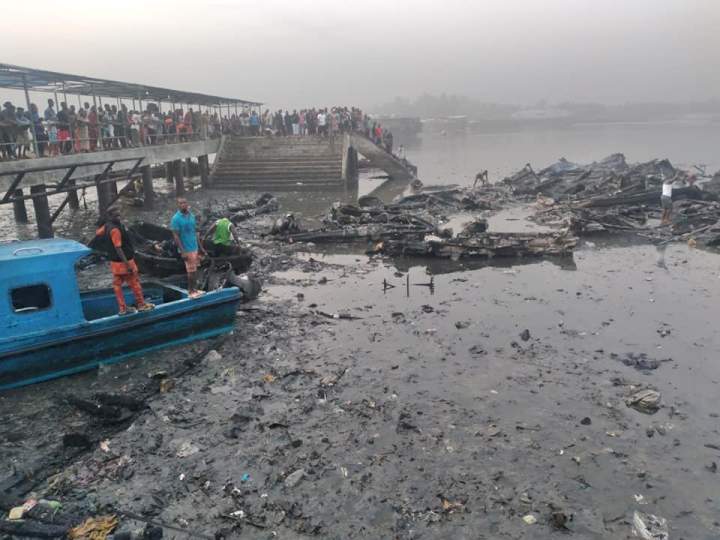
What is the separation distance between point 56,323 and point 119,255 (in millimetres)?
1151

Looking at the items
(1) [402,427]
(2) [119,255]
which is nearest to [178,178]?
(2) [119,255]

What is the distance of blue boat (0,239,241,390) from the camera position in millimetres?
6137

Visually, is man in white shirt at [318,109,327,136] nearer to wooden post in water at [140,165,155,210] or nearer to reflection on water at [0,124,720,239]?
reflection on water at [0,124,720,239]

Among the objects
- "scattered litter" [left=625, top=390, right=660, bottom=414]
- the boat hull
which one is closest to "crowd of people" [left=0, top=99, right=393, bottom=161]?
the boat hull

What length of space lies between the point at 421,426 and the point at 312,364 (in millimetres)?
2106

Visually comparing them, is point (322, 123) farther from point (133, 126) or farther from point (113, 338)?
point (113, 338)

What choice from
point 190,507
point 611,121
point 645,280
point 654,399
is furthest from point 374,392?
point 611,121

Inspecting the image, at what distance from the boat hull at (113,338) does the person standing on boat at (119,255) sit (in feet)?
0.81

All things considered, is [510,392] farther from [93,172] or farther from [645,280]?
[93,172]

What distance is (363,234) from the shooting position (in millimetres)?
14328

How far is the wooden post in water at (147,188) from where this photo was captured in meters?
19.6

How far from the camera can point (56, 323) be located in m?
6.40

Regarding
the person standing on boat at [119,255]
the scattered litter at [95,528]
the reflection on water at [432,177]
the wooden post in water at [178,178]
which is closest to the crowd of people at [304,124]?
the reflection on water at [432,177]

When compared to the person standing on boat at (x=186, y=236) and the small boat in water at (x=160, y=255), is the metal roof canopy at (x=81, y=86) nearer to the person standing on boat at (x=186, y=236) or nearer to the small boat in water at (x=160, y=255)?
the small boat in water at (x=160, y=255)
